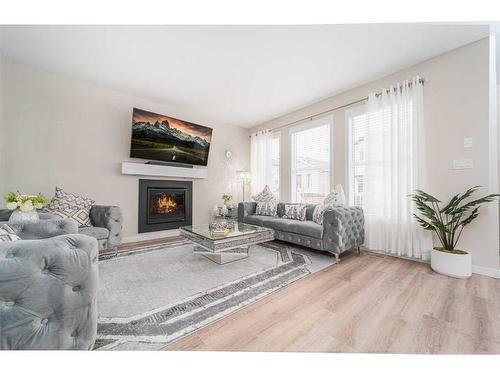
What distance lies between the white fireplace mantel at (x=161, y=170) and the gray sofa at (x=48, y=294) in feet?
9.61

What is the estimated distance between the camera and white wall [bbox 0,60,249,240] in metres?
2.74

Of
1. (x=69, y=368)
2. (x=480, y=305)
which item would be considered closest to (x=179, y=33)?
(x=69, y=368)

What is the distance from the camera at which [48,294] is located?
83cm

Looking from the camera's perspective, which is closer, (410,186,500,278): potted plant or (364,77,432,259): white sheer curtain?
(410,186,500,278): potted plant

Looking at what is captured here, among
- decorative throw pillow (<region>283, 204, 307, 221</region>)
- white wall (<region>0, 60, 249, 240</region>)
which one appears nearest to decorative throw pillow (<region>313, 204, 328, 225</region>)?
decorative throw pillow (<region>283, 204, 307, 221</region>)

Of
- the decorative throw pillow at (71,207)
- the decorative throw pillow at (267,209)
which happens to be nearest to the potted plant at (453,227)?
the decorative throw pillow at (267,209)

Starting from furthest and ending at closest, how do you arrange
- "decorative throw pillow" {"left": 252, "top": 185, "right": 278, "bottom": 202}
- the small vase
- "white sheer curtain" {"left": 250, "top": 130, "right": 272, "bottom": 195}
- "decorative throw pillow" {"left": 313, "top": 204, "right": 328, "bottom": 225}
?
"white sheer curtain" {"left": 250, "top": 130, "right": 272, "bottom": 195}
"decorative throw pillow" {"left": 252, "top": 185, "right": 278, "bottom": 202}
"decorative throw pillow" {"left": 313, "top": 204, "right": 328, "bottom": 225}
the small vase

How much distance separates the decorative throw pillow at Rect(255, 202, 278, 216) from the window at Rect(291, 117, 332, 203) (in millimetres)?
711

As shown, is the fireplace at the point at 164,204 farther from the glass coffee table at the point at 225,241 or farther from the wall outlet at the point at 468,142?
the wall outlet at the point at 468,142

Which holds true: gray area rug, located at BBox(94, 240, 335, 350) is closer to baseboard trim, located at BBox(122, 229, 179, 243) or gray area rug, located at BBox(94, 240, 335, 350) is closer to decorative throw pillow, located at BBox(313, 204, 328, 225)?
decorative throw pillow, located at BBox(313, 204, 328, 225)

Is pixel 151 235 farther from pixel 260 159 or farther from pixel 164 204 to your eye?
pixel 260 159

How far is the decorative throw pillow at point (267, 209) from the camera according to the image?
3.90 meters

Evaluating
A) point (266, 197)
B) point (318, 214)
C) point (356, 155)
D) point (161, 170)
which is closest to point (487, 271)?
point (318, 214)
